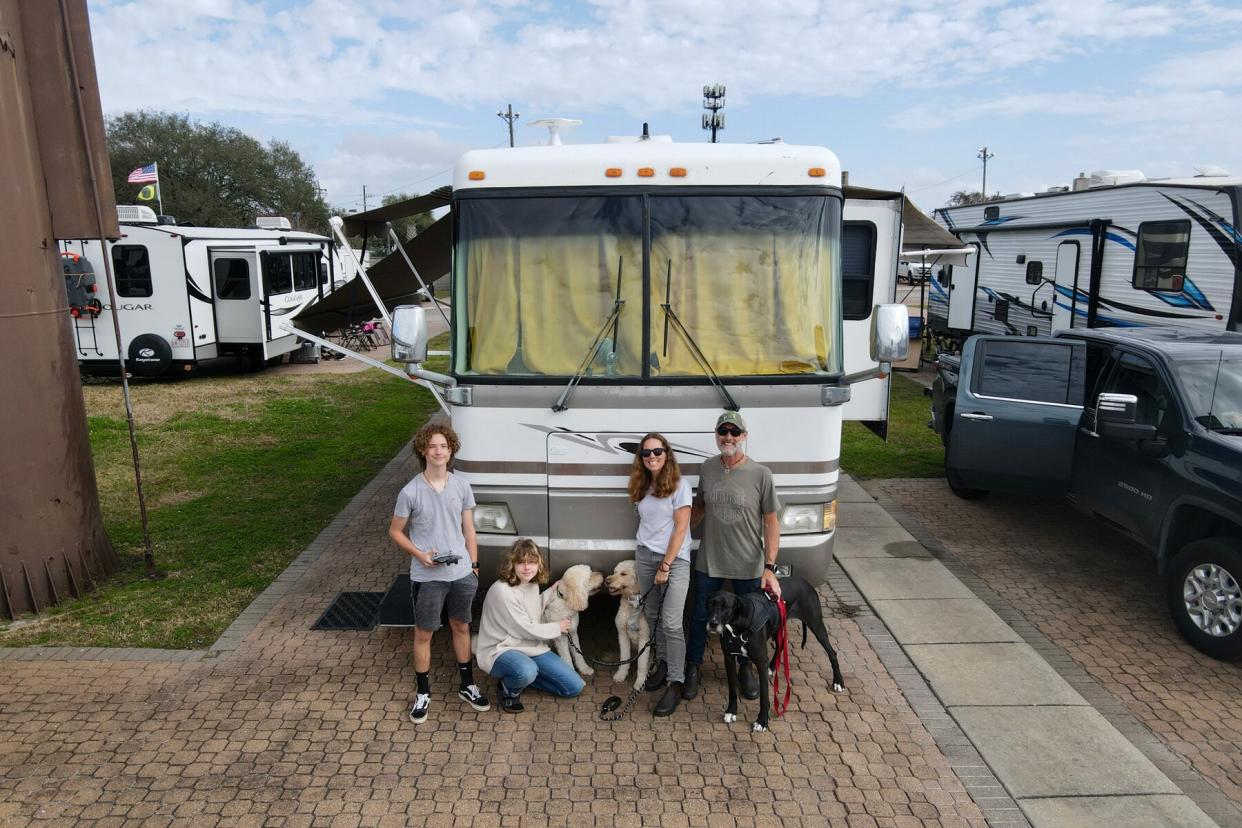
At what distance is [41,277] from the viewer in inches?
252

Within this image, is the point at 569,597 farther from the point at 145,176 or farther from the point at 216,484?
the point at 145,176

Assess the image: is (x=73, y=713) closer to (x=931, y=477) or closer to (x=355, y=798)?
(x=355, y=798)

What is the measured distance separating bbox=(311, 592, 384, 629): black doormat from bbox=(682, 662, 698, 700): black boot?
7.71ft

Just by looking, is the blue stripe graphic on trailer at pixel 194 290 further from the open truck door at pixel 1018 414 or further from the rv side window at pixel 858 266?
the open truck door at pixel 1018 414

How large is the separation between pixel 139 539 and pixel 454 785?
518 centimetres

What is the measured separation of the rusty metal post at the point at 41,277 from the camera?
6184 millimetres

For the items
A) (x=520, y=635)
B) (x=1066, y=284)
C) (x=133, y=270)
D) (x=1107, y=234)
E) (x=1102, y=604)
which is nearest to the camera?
(x=520, y=635)

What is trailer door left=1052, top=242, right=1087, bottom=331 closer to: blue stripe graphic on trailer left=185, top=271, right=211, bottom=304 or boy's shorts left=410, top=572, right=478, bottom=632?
boy's shorts left=410, top=572, right=478, bottom=632

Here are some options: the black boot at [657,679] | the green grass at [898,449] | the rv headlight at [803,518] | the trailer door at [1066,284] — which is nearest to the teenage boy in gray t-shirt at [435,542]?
the black boot at [657,679]

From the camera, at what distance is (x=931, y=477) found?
35.4 ft

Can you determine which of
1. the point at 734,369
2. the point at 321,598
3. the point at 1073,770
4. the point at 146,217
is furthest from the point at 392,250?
the point at 146,217

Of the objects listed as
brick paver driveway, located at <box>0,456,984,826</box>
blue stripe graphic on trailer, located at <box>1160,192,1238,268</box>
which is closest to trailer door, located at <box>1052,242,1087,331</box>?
blue stripe graphic on trailer, located at <box>1160,192,1238,268</box>

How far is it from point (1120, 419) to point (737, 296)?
3.22m

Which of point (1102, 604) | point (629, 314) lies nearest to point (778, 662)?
point (629, 314)
